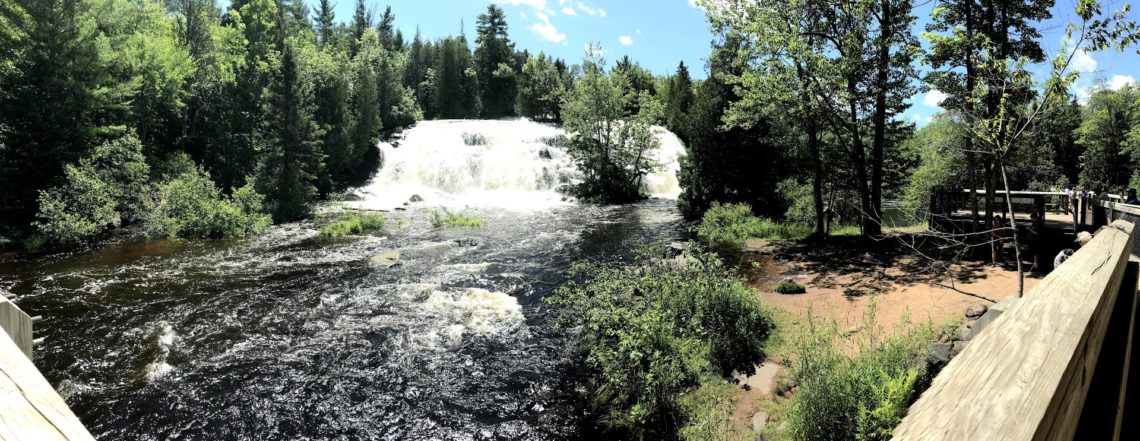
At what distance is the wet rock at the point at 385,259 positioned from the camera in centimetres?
1571

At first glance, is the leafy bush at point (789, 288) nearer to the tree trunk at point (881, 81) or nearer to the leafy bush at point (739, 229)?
the tree trunk at point (881, 81)

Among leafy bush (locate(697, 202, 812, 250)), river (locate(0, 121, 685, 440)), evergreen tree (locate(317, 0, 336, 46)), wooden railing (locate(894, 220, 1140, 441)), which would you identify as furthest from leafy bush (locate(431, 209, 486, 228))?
evergreen tree (locate(317, 0, 336, 46))

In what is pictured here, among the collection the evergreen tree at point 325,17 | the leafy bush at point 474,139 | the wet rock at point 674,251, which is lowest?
the wet rock at point 674,251

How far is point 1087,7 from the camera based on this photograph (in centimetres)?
443

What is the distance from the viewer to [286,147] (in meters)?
25.9

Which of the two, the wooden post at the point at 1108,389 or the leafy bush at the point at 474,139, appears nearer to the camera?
the wooden post at the point at 1108,389

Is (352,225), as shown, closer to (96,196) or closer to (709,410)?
(96,196)

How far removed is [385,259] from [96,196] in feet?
39.7

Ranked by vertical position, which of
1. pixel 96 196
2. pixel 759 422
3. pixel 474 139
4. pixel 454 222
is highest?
pixel 474 139

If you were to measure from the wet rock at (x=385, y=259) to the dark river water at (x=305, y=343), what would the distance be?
22 cm

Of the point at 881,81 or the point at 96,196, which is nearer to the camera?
the point at 881,81

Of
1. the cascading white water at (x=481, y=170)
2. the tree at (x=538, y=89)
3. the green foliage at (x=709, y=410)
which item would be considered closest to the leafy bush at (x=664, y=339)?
the green foliage at (x=709, y=410)

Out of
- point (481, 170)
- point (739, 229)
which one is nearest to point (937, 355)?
point (739, 229)

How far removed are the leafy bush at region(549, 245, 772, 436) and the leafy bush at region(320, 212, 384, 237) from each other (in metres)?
13.4
